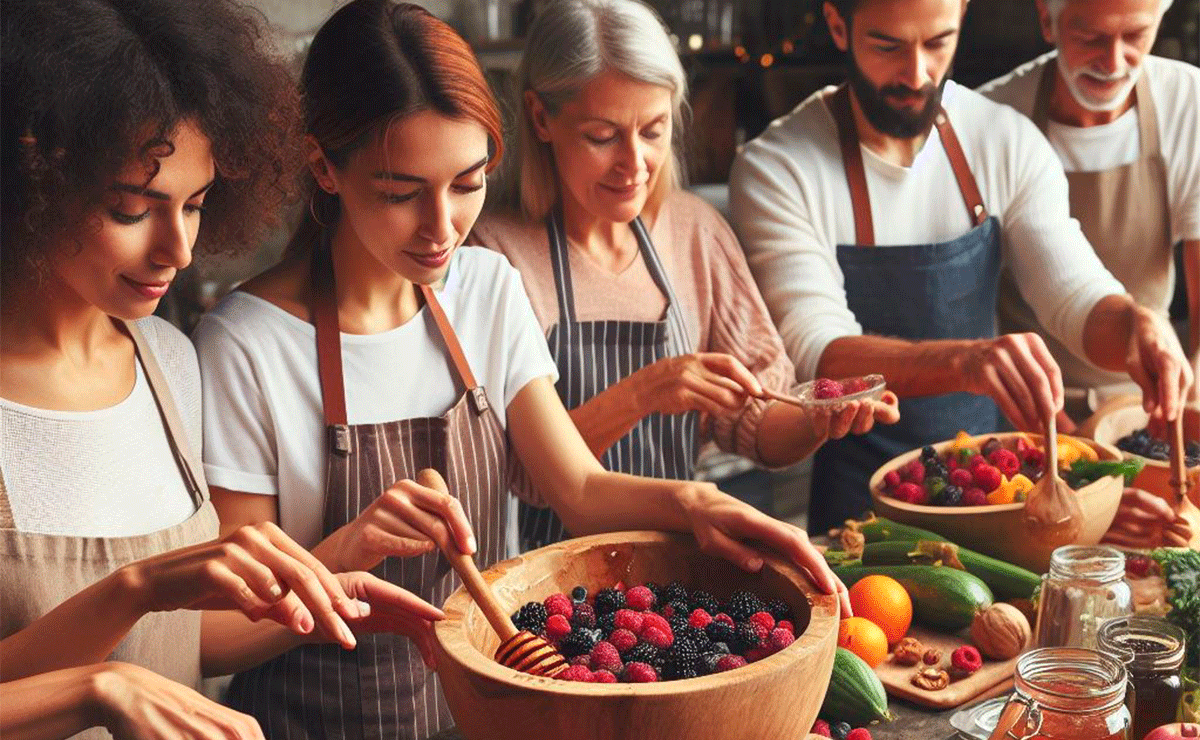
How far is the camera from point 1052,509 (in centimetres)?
188

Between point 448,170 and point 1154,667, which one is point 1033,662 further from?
point 448,170

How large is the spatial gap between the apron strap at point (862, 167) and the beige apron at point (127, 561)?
1485 millimetres

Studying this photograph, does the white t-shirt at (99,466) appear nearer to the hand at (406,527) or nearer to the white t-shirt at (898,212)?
the hand at (406,527)

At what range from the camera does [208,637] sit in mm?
1698

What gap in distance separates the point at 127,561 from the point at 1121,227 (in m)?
2.20

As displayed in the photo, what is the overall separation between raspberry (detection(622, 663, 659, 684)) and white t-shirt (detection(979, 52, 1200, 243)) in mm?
1941

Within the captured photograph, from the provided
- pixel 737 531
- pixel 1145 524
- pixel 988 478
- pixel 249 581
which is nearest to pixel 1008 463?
pixel 988 478

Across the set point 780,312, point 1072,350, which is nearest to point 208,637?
point 780,312

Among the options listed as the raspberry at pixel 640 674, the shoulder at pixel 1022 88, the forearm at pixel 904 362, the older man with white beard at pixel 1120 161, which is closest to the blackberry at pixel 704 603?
the raspberry at pixel 640 674

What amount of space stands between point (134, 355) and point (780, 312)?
1313 mm

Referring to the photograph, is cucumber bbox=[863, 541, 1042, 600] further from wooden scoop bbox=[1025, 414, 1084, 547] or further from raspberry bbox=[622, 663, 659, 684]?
raspberry bbox=[622, 663, 659, 684]

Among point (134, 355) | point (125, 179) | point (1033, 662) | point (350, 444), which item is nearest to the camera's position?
point (1033, 662)

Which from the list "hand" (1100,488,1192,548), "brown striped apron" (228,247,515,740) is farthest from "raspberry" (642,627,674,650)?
"hand" (1100,488,1192,548)

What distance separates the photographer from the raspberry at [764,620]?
146 cm
